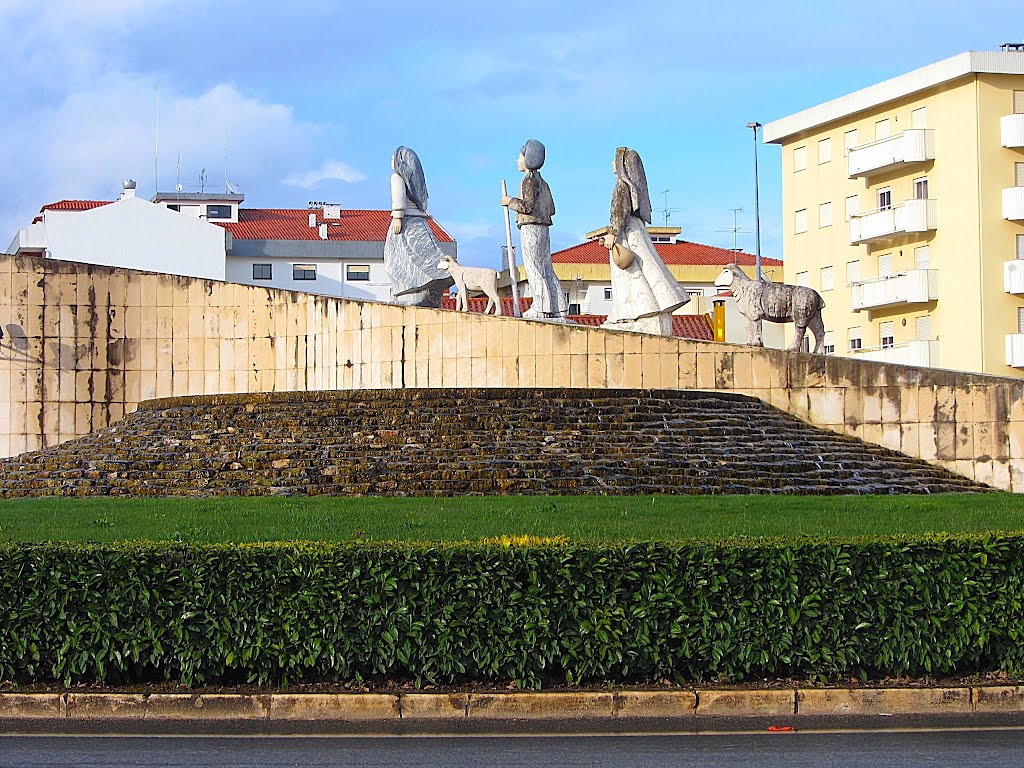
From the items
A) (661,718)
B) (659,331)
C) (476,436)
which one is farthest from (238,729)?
(659,331)

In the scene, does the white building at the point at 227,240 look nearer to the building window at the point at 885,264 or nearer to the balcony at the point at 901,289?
the building window at the point at 885,264

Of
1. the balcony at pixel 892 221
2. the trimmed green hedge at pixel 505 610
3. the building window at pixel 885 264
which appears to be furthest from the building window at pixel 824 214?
the trimmed green hedge at pixel 505 610

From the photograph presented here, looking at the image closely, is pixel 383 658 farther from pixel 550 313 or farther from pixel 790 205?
pixel 790 205

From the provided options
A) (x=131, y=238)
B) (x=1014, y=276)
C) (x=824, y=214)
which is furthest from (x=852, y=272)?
(x=131, y=238)

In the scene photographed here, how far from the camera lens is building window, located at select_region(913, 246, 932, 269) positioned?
4359cm

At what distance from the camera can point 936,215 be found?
4319 cm

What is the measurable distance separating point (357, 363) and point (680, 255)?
136 feet

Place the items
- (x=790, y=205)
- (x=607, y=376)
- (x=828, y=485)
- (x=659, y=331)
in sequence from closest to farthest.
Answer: (x=828, y=485) → (x=607, y=376) → (x=659, y=331) → (x=790, y=205)

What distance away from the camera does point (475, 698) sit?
8828mm

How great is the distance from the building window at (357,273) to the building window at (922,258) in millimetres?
28432

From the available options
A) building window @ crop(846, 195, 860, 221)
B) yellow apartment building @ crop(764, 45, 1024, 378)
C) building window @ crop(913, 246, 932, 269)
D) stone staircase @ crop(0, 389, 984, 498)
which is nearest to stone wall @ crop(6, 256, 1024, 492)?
stone staircase @ crop(0, 389, 984, 498)

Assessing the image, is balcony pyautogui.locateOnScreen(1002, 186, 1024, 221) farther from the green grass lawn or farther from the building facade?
the green grass lawn

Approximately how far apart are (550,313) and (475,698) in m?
19.4

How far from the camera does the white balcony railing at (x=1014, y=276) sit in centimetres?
4147
